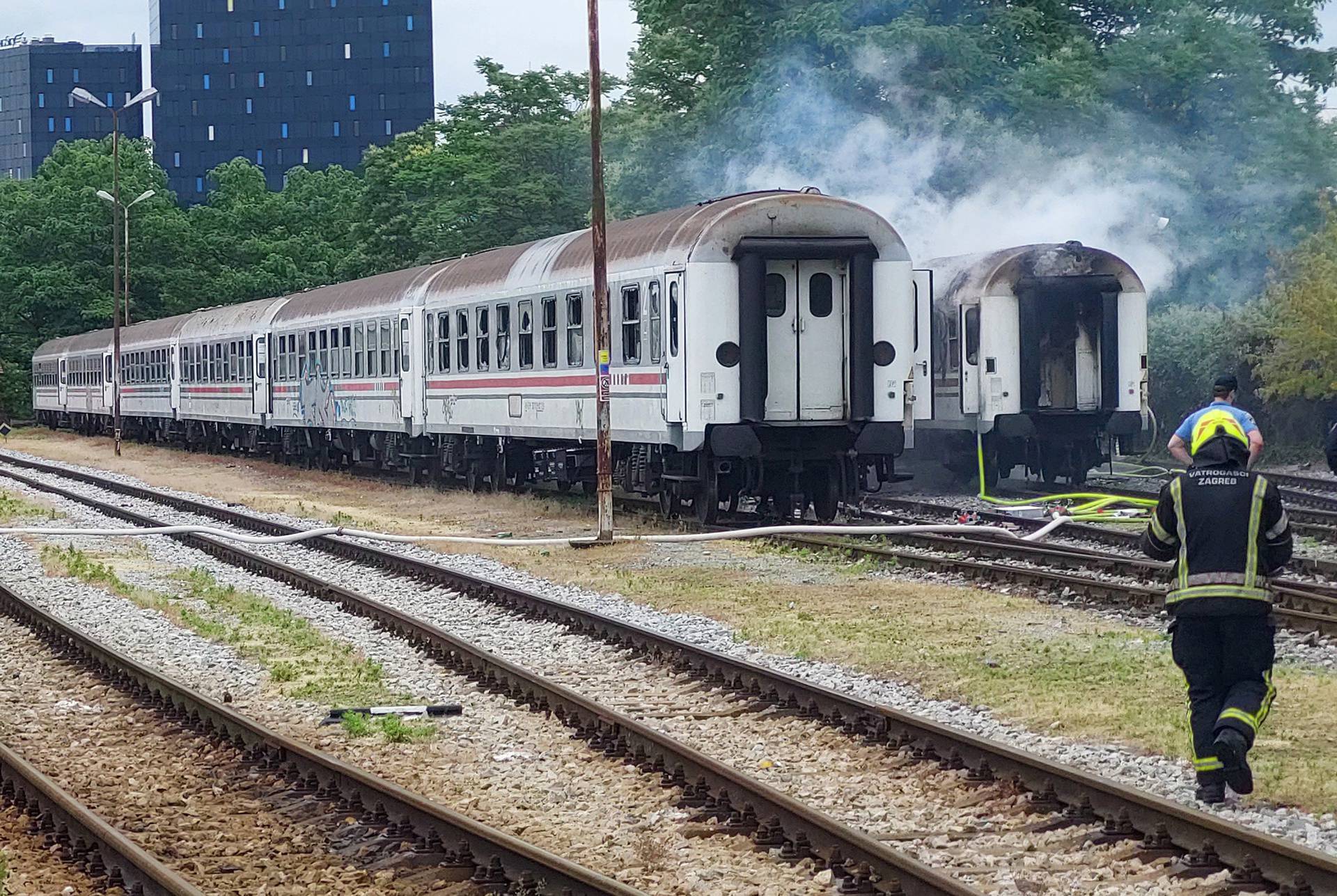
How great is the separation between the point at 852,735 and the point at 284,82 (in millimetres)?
149516

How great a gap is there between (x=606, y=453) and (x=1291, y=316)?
48.8ft

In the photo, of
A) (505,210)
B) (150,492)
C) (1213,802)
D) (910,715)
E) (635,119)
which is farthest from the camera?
(505,210)

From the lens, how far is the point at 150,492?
28.7 metres

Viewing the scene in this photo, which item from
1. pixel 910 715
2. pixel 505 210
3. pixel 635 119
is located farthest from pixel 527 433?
pixel 505 210

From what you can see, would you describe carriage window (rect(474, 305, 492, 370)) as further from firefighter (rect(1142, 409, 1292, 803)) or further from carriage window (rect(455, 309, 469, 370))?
firefighter (rect(1142, 409, 1292, 803))

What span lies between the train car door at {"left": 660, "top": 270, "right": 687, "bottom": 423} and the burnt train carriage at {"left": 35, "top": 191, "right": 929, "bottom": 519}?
20 mm

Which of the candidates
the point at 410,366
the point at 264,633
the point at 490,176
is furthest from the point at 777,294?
the point at 490,176

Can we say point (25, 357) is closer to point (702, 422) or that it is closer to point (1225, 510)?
point (702, 422)

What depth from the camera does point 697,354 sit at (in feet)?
61.7

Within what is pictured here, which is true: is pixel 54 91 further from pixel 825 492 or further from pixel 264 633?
pixel 264 633

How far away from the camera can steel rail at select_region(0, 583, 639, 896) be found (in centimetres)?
661

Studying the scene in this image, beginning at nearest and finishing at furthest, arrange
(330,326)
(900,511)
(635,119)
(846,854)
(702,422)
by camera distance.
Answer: (846,854) < (702,422) < (900,511) < (330,326) < (635,119)

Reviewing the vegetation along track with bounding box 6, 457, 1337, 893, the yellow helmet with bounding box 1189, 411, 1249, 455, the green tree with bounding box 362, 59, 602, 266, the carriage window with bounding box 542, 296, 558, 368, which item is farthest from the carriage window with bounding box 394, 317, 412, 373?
the green tree with bounding box 362, 59, 602, 266

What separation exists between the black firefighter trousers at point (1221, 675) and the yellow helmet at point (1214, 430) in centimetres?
71
